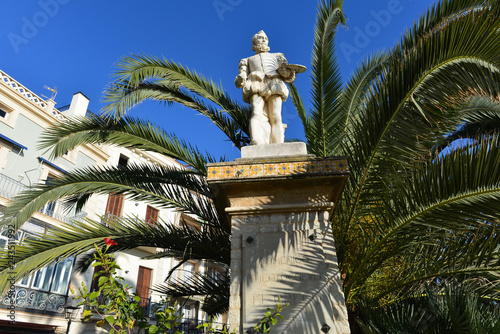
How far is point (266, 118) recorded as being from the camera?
5.10 m

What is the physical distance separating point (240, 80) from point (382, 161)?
207 centimetres

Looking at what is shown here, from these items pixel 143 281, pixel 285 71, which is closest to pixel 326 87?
pixel 285 71

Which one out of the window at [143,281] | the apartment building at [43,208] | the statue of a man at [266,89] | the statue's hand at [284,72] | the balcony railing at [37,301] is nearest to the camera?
the statue of a man at [266,89]

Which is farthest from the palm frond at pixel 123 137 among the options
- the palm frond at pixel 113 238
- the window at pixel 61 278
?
the window at pixel 61 278

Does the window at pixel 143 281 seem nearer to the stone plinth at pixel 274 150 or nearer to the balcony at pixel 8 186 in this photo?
the balcony at pixel 8 186

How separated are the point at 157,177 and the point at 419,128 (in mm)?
3797

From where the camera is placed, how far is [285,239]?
13.4 ft

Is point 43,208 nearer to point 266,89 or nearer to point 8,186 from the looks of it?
point 8,186

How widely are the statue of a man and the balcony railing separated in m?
11.8

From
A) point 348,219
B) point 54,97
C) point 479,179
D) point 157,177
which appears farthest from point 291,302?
point 54,97

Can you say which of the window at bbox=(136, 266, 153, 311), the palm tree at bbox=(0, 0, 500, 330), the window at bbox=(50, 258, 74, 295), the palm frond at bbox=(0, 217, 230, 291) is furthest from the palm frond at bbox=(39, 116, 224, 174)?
the window at bbox=(136, 266, 153, 311)

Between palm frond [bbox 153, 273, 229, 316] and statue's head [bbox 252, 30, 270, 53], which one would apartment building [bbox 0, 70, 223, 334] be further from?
statue's head [bbox 252, 30, 270, 53]

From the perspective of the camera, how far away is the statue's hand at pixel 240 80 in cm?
516

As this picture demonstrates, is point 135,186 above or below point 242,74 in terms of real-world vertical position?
below
